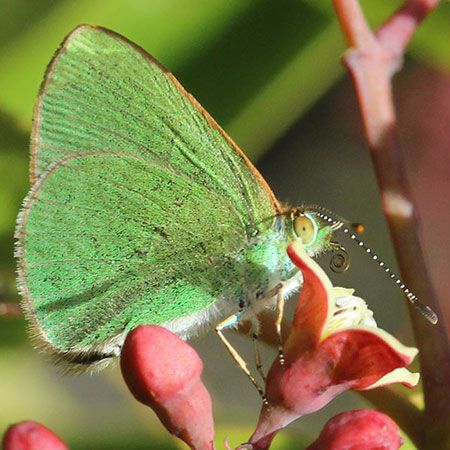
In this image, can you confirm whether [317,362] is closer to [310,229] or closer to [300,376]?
[300,376]

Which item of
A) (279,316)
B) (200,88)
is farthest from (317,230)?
(200,88)

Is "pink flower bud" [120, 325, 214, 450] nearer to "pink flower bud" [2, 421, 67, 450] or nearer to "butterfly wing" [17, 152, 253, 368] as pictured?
"pink flower bud" [2, 421, 67, 450]

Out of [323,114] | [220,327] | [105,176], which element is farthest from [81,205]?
[323,114]

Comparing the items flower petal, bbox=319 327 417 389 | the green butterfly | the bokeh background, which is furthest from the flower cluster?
the bokeh background

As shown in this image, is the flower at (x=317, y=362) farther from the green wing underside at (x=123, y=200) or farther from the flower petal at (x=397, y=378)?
the green wing underside at (x=123, y=200)

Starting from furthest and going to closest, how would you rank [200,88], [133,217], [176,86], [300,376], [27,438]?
[200,88] → [133,217] → [176,86] → [300,376] → [27,438]

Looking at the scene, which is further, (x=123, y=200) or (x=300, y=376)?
(x=123, y=200)

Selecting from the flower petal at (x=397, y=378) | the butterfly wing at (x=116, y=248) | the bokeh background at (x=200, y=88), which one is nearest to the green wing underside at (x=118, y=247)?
the butterfly wing at (x=116, y=248)

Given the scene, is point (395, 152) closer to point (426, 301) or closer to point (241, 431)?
point (426, 301)
